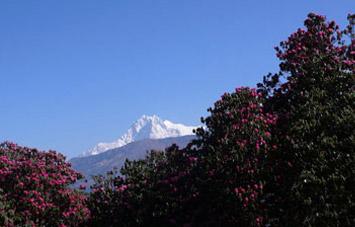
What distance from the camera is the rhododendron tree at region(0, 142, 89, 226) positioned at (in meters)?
19.6

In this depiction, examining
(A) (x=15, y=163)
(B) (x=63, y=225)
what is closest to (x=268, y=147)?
(B) (x=63, y=225)

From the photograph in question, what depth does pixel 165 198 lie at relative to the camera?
1783 centimetres

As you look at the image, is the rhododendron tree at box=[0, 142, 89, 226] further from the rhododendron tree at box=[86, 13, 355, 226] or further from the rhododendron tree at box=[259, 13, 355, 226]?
the rhododendron tree at box=[259, 13, 355, 226]

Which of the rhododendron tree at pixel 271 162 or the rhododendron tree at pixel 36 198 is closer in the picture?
the rhododendron tree at pixel 271 162

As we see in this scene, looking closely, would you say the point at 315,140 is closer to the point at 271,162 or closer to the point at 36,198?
the point at 271,162

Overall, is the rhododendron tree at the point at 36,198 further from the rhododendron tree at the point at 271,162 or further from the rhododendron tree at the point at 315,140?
the rhododendron tree at the point at 315,140

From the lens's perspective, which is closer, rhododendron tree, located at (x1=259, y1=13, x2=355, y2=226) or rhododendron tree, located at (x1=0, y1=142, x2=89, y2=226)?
rhododendron tree, located at (x1=259, y1=13, x2=355, y2=226)

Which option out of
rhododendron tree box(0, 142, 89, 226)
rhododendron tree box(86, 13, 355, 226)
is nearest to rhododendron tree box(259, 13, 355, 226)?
rhododendron tree box(86, 13, 355, 226)

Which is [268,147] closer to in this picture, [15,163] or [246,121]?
[246,121]

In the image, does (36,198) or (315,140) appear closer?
(315,140)

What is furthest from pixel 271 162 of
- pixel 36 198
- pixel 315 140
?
pixel 36 198

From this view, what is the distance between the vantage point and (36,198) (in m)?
20.5

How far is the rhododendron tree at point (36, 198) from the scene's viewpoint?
19.6m

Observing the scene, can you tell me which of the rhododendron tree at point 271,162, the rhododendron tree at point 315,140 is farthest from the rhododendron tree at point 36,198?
the rhododendron tree at point 315,140
